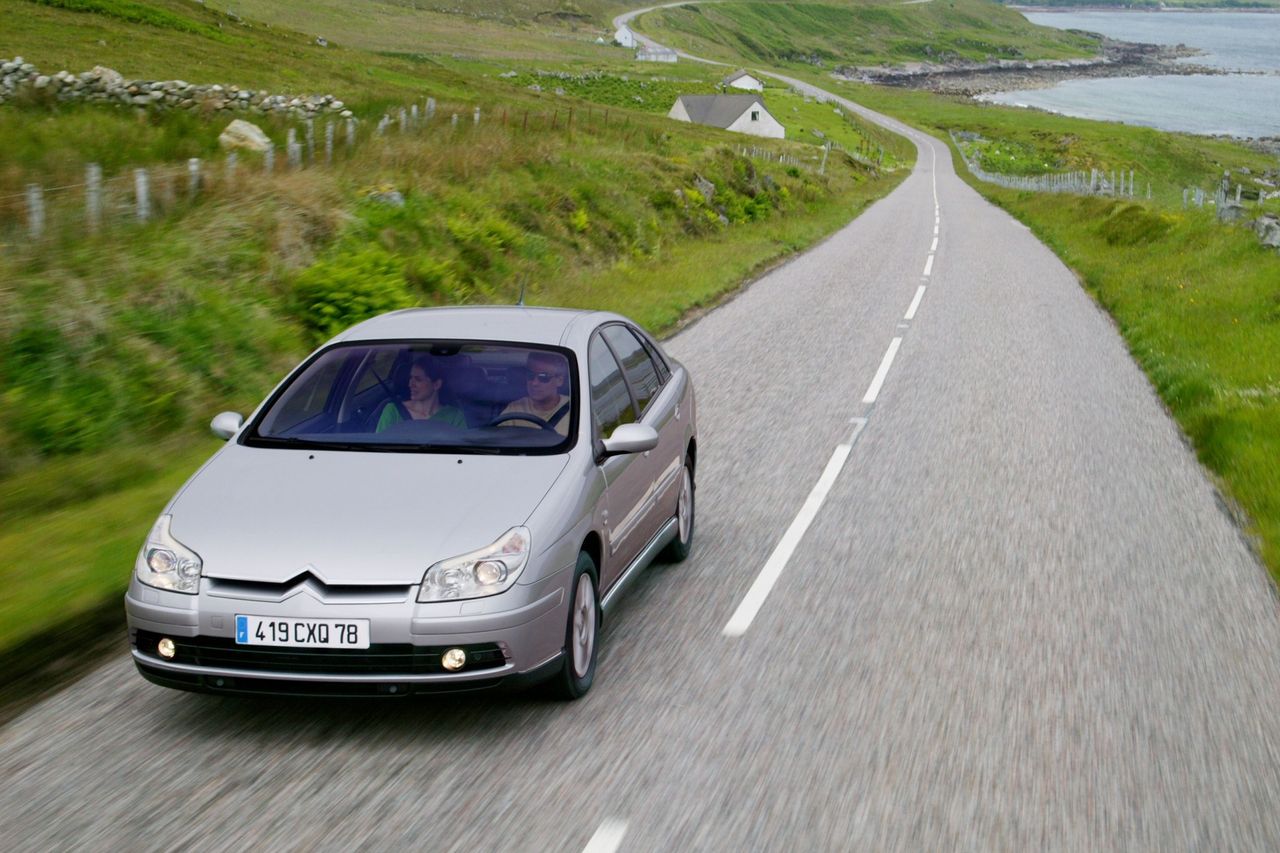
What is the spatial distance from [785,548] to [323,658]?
3.74 metres

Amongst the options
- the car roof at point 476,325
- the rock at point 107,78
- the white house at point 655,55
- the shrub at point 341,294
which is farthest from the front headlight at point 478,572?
the white house at point 655,55

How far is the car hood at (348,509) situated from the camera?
490cm

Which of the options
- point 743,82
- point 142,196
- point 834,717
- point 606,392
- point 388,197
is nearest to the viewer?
point 834,717

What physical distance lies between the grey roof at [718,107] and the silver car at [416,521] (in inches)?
4387

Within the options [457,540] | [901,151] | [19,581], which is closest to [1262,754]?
[457,540]

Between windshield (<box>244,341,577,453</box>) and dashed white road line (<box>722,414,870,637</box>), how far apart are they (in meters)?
1.45

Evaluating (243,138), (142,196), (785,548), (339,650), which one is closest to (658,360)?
(785,548)

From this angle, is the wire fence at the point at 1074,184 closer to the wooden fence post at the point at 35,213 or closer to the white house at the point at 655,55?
the wooden fence post at the point at 35,213

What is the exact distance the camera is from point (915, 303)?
65.9 feet

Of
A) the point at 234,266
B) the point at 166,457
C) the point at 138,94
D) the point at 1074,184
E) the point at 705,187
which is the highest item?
the point at 234,266

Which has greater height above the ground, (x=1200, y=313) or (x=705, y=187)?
(x=1200, y=313)

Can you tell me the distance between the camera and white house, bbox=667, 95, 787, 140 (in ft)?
379

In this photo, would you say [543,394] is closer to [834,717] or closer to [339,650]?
[339,650]

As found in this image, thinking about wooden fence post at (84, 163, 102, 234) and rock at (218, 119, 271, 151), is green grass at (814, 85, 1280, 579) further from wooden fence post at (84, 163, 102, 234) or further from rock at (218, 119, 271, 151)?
rock at (218, 119, 271, 151)
